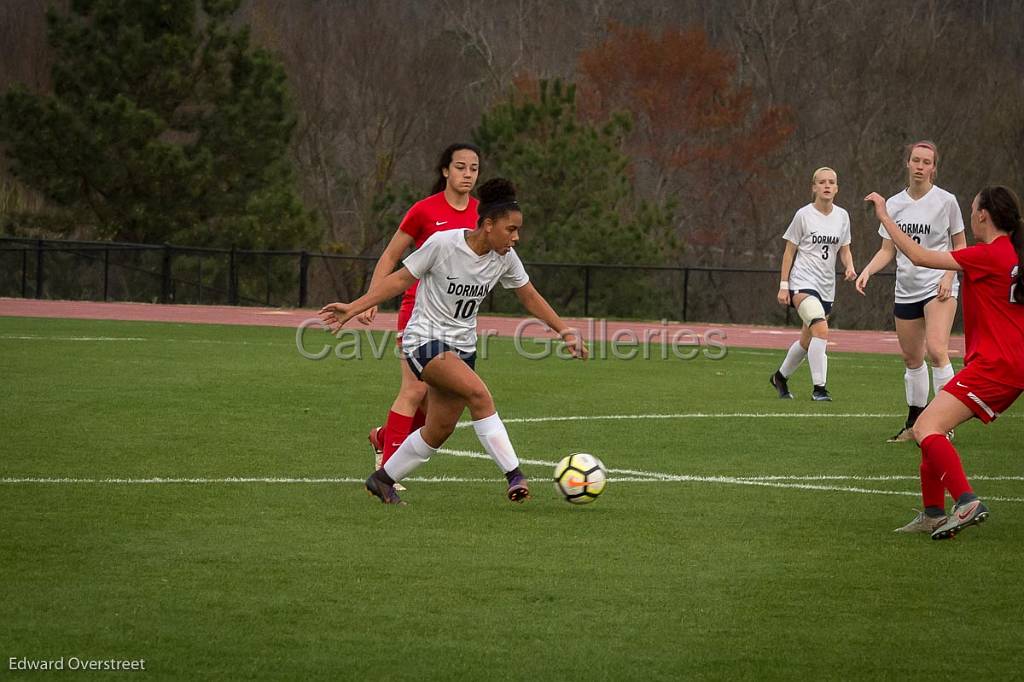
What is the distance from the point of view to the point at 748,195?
176 feet

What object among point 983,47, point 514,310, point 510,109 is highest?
point 983,47

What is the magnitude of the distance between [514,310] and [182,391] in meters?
20.3

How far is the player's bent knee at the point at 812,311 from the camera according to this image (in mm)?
15008

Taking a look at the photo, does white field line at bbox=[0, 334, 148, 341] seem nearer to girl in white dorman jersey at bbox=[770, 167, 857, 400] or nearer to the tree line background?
girl in white dorman jersey at bbox=[770, 167, 857, 400]

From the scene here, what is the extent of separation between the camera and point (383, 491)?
28.1ft

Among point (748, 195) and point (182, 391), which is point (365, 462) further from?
point (748, 195)

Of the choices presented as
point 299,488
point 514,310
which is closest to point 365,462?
point 299,488

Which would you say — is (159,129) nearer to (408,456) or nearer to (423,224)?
(423,224)

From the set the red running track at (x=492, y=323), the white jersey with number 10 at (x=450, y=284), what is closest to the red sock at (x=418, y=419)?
the white jersey with number 10 at (x=450, y=284)

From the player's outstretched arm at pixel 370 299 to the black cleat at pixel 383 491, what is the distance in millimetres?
987

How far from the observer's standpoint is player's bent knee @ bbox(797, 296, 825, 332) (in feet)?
49.2

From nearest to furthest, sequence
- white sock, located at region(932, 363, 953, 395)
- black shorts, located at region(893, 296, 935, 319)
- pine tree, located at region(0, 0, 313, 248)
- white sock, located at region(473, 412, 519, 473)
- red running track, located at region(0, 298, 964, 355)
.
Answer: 1. white sock, located at region(473, 412, 519, 473)
2. black shorts, located at region(893, 296, 935, 319)
3. white sock, located at region(932, 363, 953, 395)
4. red running track, located at region(0, 298, 964, 355)
5. pine tree, located at region(0, 0, 313, 248)

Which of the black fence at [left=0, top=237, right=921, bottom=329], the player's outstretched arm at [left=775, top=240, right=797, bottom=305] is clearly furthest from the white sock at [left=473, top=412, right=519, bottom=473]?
the black fence at [left=0, top=237, right=921, bottom=329]

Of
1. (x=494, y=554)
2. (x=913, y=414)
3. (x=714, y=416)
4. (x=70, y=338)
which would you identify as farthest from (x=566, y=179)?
(x=494, y=554)
